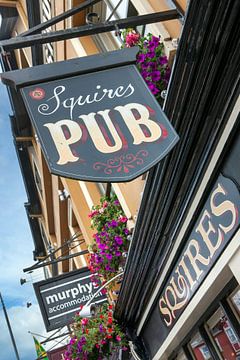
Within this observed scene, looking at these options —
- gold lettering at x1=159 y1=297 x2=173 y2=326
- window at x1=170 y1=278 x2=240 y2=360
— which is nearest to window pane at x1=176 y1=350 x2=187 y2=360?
window at x1=170 y1=278 x2=240 y2=360

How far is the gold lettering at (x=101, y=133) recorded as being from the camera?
3277 millimetres

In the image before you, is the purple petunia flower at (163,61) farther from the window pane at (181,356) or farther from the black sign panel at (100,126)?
the window pane at (181,356)

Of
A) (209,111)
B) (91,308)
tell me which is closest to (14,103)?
(91,308)

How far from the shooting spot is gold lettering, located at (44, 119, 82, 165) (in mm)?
3213

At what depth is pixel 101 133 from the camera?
11.1ft

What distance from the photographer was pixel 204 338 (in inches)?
224

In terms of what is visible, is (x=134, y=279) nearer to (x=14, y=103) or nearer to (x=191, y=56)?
(x=191, y=56)

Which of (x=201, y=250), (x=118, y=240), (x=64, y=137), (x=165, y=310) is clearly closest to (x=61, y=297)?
(x=118, y=240)

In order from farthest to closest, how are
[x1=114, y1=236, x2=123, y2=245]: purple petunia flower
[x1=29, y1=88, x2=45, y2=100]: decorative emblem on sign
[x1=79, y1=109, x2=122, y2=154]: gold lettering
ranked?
1. [x1=114, y1=236, x2=123, y2=245]: purple petunia flower
2. [x1=29, y1=88, x2=45, y2=100]: decorative emblem on sign
3. [x1=79, y1=109, x2=122, y2=154]: gold lettering

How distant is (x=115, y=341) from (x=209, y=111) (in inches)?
201

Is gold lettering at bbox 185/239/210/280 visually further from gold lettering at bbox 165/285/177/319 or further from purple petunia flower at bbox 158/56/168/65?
purple petunia flower at bbox 158/56/168/65

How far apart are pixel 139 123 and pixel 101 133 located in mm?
311

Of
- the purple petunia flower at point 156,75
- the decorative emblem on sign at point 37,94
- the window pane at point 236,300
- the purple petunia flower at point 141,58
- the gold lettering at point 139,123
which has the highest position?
the purple petunia flower at point 141,58

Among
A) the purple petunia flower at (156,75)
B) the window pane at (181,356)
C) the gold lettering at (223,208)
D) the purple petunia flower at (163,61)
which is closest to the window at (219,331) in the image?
the window pane at (181,356)
